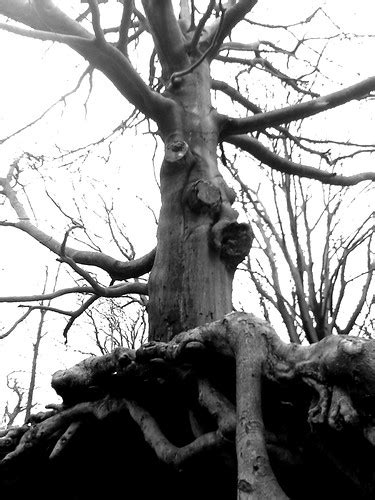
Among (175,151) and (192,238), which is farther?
(175,151)

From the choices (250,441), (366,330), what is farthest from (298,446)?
(366,330)

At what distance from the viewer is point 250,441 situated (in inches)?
55.9

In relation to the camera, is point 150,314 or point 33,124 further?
point 33,124

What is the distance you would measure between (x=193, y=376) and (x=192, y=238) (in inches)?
65.2

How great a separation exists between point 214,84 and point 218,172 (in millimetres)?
1949

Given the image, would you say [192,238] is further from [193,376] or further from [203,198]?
[193,376]

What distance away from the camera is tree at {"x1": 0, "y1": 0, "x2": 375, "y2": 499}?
4.45 feet

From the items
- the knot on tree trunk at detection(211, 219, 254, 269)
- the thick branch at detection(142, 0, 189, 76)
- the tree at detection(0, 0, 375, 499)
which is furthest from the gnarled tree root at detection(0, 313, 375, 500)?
the thick branch at detection(142, 0, 189, 76)

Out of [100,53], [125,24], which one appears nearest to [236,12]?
[125,24]

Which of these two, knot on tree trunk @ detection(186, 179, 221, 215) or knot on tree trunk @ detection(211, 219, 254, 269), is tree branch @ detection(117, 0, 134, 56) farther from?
knot on tree trunk @ detection(211, 219, 254, 269)

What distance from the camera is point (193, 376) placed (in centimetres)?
177

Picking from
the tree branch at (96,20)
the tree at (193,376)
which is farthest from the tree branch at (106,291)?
the tree branch at (96,20)

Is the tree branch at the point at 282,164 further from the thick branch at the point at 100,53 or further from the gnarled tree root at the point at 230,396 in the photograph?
the gnarled tree root at the point at 230,396

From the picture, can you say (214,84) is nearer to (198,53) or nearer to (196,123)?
(198,53)
